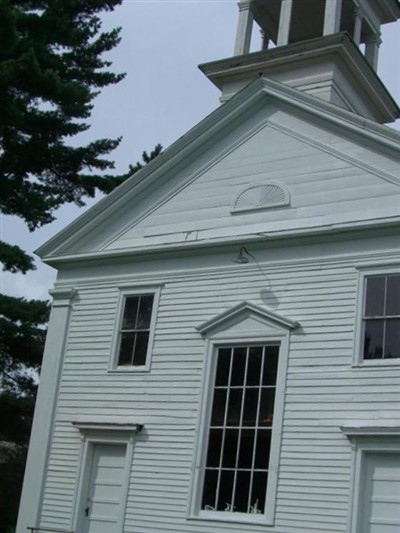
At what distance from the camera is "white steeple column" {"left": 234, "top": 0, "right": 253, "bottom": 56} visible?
1980 cm

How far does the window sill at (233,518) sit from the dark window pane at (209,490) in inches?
4.9

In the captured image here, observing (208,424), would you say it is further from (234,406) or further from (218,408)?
(234,406)

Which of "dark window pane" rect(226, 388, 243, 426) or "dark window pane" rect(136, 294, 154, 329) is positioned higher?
"dark window pane" rect(136, 294, 154, 329)

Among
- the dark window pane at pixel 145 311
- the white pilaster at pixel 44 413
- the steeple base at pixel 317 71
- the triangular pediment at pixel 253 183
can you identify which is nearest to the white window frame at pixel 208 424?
the dark window pane at pixel 145 311

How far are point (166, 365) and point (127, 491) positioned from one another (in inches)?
85.2

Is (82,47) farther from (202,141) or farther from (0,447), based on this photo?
(0,447)

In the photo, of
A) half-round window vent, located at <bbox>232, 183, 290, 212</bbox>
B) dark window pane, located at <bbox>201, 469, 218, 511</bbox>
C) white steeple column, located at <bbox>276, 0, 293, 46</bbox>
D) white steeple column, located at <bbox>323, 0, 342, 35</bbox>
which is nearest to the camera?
dark window pane, located at <bbox>201, 469, 218, 511</bbox>

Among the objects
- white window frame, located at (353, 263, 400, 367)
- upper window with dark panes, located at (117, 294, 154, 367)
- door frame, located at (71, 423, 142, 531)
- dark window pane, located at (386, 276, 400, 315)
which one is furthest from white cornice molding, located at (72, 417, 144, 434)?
dark window pane, located at (386, 276, 400, 315)

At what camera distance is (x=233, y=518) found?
46.0ft

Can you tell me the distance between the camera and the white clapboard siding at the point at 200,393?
13.5 metres

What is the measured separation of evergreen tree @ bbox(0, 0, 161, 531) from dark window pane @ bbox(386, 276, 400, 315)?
40.1 feet

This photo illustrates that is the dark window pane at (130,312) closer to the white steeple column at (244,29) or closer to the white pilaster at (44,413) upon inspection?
the white pilaster at (44,413)

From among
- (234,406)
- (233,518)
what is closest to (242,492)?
(233,518)

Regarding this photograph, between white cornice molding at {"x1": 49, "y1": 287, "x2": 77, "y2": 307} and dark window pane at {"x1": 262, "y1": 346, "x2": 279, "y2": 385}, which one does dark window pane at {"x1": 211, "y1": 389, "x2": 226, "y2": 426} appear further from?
white cornice molding at {"x1": 49, "y1": 287, "x2": 77, "y2": 307}
